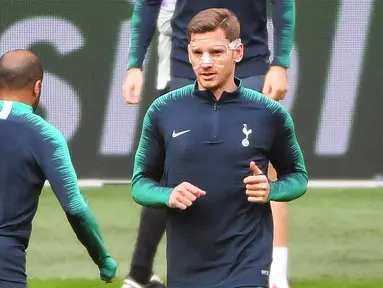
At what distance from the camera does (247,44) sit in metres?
4.44

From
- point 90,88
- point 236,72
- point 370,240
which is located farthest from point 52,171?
point 90,88

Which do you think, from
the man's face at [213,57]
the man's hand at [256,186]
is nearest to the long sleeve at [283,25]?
the man's face at [213,57]

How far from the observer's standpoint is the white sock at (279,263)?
467 cm

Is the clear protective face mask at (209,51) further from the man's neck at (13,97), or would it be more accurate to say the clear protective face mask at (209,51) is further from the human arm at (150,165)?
the man's neck at (13,97)

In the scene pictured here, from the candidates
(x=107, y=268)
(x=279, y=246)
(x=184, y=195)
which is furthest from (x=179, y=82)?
(x=184, y=195)

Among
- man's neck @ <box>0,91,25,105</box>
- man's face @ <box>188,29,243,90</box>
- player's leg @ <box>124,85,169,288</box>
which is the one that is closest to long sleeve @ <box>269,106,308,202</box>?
man's face @ <box>188,29,243,90</box>

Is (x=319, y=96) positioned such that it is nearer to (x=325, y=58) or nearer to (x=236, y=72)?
(x=325, y=58)

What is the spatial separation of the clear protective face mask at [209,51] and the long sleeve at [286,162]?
25 cm

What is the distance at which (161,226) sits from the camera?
493 centimetres

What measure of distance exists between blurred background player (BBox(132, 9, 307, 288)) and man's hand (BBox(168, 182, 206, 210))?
7 cm

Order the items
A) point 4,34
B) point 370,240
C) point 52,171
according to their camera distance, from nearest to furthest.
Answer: point 52,171, point 370,240, point 4,34

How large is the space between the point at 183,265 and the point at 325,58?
4.03m

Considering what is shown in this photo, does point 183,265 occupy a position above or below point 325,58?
below

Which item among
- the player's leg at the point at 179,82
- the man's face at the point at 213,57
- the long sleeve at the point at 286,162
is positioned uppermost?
the man's face at the point at 213,57
